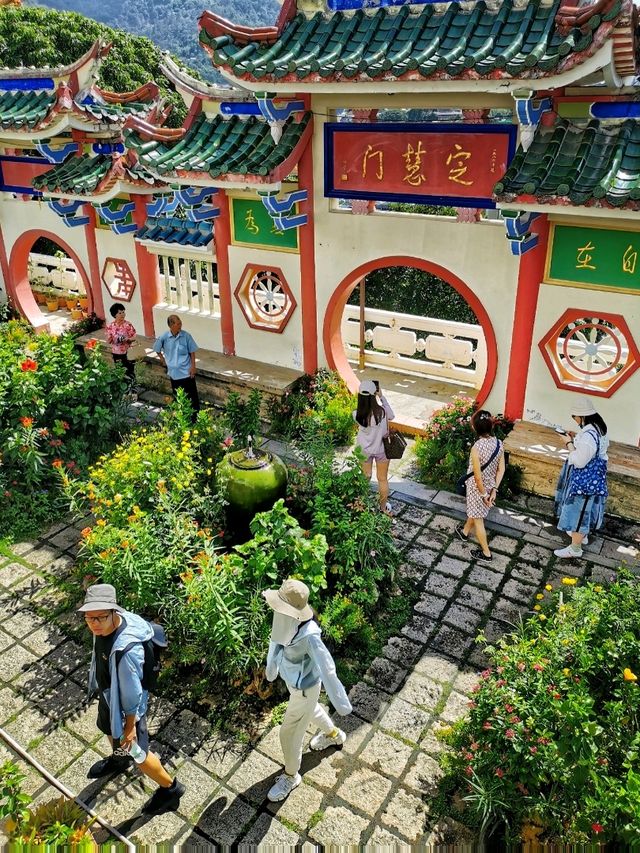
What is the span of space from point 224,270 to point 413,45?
4.38m

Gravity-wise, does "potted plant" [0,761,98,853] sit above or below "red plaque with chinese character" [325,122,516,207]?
below

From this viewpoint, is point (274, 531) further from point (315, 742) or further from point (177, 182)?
point (177, 182)

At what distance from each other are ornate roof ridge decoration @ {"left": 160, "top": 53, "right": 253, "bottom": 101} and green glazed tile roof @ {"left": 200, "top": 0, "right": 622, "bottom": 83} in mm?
1092

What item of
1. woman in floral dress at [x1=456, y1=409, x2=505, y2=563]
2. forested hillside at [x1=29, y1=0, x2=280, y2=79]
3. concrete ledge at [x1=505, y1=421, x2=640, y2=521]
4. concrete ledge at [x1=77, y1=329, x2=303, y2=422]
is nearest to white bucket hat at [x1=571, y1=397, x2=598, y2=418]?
woman in floral dress at [x1=456, y1=409, x2=505, y2=563]

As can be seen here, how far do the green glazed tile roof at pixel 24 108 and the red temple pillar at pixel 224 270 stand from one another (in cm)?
324

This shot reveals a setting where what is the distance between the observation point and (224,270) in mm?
10461

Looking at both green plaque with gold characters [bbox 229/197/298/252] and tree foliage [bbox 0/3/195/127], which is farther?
tree foliage [bbox 0/3/195/127]

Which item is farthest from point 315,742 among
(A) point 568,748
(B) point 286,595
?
(A) point 568,748

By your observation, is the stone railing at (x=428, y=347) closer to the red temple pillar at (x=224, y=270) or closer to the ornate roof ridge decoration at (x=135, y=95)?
the red temple pillar at (x=224, y=270)

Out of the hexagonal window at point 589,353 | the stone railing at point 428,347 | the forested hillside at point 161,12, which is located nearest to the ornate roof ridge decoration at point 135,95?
the stone railing at point 428,347

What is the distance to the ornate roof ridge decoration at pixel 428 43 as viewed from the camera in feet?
20.0

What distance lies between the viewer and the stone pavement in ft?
15.3

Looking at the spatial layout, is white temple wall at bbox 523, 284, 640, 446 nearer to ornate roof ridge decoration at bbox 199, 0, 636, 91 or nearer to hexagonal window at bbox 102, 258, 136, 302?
ornate roof ridge decoration at bbox 199, 0, 636, 91

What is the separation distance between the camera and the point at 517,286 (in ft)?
26.5
